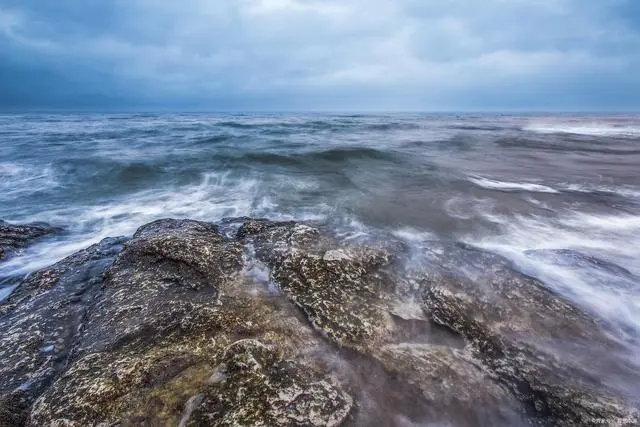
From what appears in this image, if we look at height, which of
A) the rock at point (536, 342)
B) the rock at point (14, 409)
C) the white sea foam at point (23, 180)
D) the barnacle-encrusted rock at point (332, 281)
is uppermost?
the barnacle-encrusted rock at point (332, 281)

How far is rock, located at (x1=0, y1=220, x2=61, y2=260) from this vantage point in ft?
22.8

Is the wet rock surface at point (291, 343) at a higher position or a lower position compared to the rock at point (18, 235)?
higher

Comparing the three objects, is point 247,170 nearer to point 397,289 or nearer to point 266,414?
point 397,289

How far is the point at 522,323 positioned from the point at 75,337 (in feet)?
17.3

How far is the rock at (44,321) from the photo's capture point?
3.46 m

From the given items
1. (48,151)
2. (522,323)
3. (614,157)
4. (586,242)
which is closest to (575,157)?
(614,157)

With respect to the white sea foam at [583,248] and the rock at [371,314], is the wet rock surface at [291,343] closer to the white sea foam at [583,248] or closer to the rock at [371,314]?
the rock at [371,314]

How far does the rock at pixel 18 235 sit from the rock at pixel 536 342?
8090 millimetres

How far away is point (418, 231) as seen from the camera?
8328mm

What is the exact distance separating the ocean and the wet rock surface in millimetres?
1316

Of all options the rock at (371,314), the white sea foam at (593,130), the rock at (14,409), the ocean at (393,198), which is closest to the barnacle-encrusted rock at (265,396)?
the rock at (371,314)

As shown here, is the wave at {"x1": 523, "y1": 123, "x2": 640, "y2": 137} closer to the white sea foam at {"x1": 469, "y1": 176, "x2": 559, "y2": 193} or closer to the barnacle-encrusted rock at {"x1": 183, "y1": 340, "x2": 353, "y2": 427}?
the white sea foam at {"x1": 469, "y1": 176, "x2": 559, "y2": 193}

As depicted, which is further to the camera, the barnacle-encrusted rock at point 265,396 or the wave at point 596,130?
the wave at point 596,130

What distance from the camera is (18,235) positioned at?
24.8 feet
